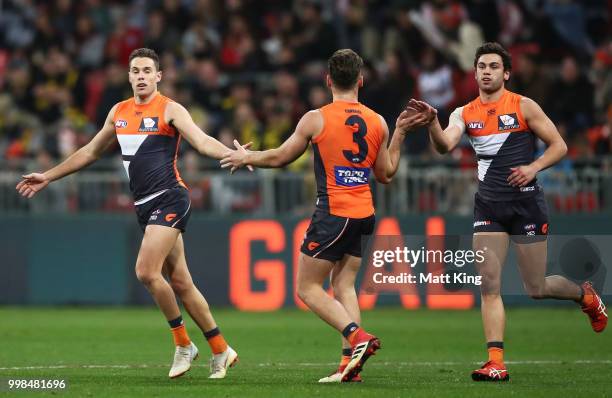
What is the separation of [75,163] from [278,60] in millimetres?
12294

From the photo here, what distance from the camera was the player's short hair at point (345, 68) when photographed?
10.2 meters

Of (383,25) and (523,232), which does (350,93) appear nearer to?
(523,232)

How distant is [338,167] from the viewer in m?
10.4

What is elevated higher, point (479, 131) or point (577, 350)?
point (479, 131)

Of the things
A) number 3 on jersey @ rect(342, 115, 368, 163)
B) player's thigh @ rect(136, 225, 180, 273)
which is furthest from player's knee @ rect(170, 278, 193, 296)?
number 3 on jersey @ rect(342, 115, 368, 163)

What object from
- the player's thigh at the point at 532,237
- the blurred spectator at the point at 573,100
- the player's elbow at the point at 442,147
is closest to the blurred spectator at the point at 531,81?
the blurred spectator at the point at 573,100

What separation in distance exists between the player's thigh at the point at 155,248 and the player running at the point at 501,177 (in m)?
2.38

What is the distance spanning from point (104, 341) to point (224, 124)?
25.8ft

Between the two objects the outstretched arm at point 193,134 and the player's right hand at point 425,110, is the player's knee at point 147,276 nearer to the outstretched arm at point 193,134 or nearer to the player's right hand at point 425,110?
the outstretched arm at point 193,134

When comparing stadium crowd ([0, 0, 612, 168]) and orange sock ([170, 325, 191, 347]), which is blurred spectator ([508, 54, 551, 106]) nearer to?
stadium crowd ([0, 0, 612, 168])

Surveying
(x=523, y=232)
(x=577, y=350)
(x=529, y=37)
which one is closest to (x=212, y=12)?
(x=529, y=37)

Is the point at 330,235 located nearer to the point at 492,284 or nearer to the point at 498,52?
the point at 492,284

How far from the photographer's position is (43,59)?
25.1m

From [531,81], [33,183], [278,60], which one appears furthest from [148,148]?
[278,60]
